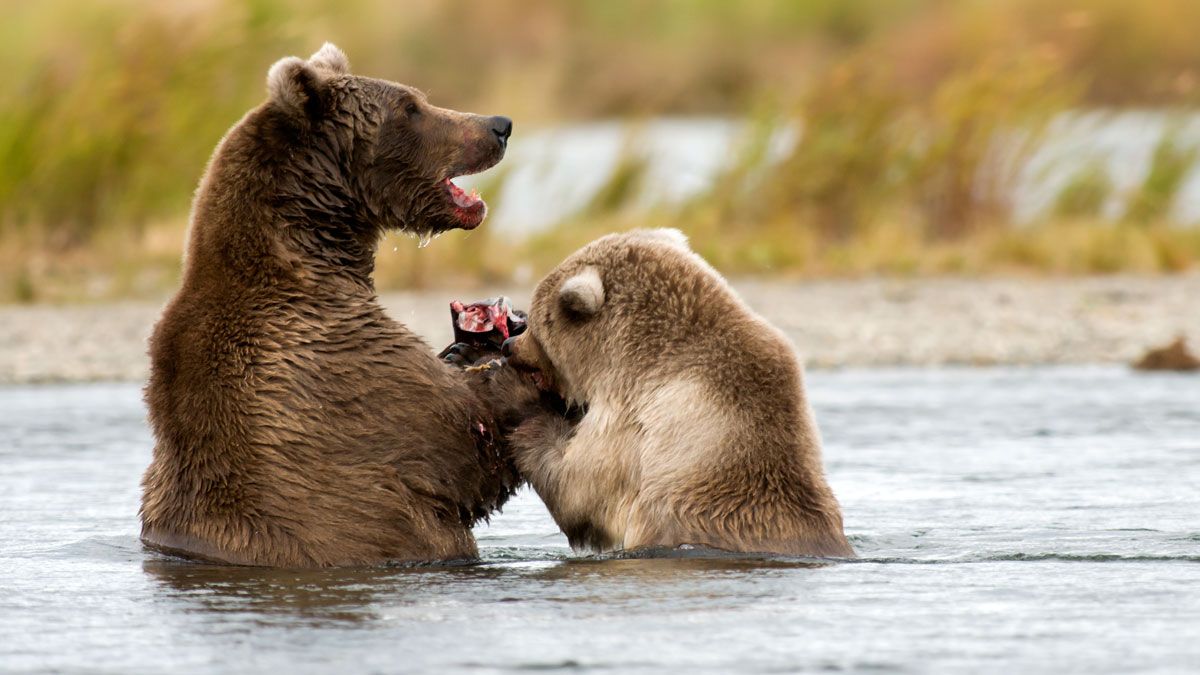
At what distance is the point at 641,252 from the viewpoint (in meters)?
6.40

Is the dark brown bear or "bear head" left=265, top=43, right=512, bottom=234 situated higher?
"bear head" left=265, top=43, right=512, bottom=234

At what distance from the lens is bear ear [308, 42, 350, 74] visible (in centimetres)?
640

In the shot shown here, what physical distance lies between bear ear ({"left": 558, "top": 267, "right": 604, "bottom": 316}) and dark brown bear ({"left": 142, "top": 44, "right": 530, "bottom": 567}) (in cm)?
43

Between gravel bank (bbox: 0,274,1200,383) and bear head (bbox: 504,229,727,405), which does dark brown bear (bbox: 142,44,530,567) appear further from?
gravel bank (bbox: 0,274,1200,383)

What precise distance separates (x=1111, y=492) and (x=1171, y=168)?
10252 millimetres

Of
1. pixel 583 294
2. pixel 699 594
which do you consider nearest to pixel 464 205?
pixel 583 294

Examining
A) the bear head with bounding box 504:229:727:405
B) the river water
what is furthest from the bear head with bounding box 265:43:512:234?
the river water

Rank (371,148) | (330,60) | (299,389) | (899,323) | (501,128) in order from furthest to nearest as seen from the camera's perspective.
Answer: (899,323) → (501,128) → (330,60) → (371,148) → (299,389)

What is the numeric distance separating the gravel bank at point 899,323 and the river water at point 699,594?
4095 millimetres

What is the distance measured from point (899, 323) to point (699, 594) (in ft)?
28.5

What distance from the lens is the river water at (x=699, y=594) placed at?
4.78 metres

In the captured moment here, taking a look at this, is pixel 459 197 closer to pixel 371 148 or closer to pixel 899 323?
pixel 371 148

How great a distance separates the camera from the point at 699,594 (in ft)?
17.8

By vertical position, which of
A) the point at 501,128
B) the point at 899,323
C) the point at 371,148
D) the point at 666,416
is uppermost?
the point at 899,323
